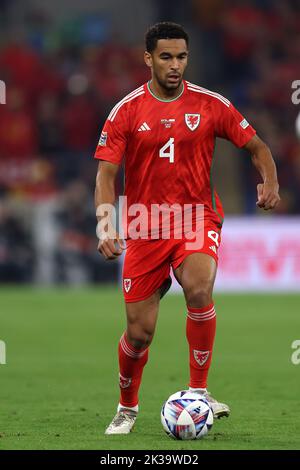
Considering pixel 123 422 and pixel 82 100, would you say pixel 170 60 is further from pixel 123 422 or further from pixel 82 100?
pixel 82 100

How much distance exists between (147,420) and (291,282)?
38.0ft

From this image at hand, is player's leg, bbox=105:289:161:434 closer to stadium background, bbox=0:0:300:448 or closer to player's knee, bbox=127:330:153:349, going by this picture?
player's knee, bbox=127:330:153:349

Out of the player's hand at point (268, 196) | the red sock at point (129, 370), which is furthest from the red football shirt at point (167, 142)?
the red sock at point (129, 370)

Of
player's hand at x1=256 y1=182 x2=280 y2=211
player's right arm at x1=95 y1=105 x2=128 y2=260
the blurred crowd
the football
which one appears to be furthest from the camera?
the blurred crowd

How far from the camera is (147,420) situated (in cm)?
771

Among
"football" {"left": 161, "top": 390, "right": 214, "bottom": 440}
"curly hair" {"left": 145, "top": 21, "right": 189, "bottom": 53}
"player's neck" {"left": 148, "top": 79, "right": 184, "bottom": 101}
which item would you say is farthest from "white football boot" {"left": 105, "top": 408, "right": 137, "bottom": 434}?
"curly hair" {"left": 145, "top": 21, "right": 189, "bottom": 53}

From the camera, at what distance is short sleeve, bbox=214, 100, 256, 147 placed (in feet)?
24.3

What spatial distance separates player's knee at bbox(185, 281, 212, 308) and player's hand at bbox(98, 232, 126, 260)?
0.49m

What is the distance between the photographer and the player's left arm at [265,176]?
7.21 meters

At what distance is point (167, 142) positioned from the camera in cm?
732

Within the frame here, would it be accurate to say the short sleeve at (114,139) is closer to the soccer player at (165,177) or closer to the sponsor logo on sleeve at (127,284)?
the soccer player at (165,177)

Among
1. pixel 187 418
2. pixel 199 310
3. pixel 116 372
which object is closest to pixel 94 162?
pixel 116 372

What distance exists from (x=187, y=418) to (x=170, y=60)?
219cm

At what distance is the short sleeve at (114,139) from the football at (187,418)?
154 cm
